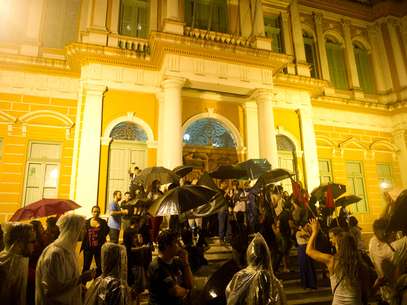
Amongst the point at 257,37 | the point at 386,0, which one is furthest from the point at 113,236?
the point at 386,0

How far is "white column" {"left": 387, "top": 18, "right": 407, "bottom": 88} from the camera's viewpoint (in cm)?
1518

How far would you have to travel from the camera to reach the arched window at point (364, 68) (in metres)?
15.6

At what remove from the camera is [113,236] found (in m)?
6.95

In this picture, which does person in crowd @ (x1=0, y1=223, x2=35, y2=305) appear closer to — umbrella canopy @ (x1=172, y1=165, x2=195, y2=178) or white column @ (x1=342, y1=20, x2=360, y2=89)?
umbrella canopy @ (x1=172, y1=165, x2=195, y2=178)

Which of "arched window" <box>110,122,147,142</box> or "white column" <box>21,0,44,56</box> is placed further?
"white column" <box>21,0,44,56</box>

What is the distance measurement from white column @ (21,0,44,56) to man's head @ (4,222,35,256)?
9454mm

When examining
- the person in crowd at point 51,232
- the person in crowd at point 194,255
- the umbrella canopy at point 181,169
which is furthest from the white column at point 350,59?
the person in crowd at point 51,232

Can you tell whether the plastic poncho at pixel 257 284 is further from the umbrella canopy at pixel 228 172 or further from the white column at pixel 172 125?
the white column at pixel 172 125

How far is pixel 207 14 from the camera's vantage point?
12594 mm

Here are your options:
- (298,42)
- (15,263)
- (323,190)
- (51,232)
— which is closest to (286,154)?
(323,190)

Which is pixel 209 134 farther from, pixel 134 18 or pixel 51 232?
pixel 51 232

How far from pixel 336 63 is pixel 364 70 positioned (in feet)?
5.89

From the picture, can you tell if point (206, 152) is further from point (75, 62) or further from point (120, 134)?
point (75, 62)

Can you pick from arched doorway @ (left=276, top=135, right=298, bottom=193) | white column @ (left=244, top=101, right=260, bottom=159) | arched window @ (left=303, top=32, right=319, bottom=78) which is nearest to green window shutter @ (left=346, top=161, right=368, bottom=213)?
arched doorway @ (left=276, top=135, right=298, bottom=193)
